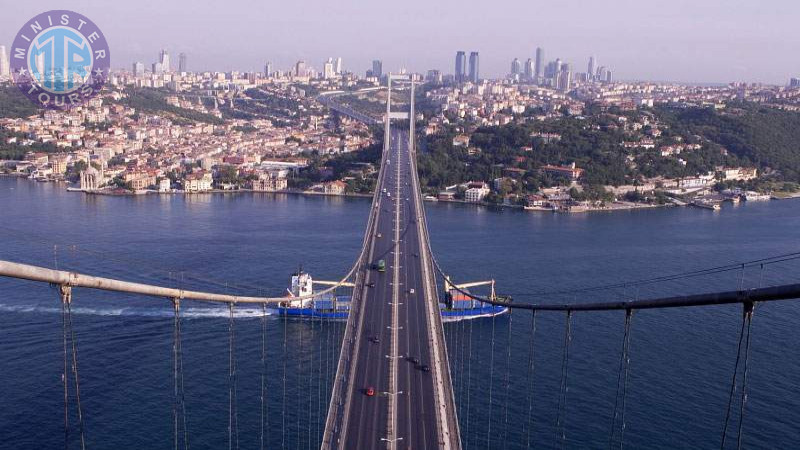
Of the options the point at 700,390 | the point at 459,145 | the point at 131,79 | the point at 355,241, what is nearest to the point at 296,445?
the point at 700,390

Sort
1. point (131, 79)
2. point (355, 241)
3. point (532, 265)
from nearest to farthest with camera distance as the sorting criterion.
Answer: point (532, 265)
point (355, 241)
point (131, 79)

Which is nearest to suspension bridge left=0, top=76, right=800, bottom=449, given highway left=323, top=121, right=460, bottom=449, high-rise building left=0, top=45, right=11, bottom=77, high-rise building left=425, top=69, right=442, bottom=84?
highway left=323, top=121, right=460, bottom=449

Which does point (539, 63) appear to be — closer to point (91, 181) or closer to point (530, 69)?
point (530, 69)

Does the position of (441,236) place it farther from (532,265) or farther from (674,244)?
(674,244)

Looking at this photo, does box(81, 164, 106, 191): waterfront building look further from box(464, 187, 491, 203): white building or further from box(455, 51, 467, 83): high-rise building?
box(455, 51, 467, 83): high-rise building

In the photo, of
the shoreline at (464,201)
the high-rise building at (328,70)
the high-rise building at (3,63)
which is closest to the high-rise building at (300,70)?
the high-rise building at (328,70)

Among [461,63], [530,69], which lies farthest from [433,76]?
[530,69]
